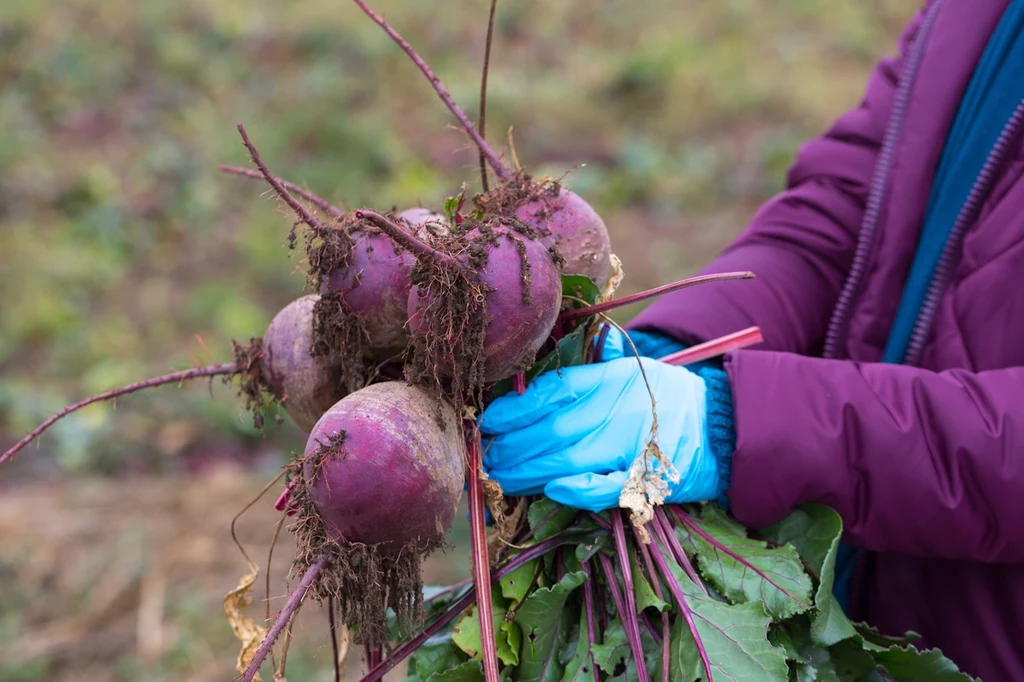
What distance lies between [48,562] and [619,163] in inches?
194

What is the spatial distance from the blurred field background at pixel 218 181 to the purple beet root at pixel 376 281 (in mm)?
2355

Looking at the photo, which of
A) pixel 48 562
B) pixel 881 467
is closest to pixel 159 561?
pixel 48 562

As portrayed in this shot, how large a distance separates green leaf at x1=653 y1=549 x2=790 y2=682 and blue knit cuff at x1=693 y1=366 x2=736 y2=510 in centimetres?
20

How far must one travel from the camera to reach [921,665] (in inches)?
52.1

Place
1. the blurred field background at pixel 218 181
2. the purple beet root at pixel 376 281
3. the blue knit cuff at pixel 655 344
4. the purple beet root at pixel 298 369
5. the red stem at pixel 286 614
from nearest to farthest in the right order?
the red stem at pixel 286 614, the purple beet root at pixel 376 281, the purple beet root at pixel 298 369, the blue knit cuff at pixel 655 344, the blurred field background at pixel 218 181

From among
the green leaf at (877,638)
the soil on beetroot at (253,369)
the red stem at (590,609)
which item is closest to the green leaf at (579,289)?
the red stem at (590,609)

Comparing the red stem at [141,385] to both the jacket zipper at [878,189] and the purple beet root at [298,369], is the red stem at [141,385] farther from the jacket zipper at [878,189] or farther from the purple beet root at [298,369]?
the jacket zipper at [878,189]

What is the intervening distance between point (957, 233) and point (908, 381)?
0.34 meters

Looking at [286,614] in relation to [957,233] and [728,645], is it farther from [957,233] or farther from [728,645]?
[957,233]

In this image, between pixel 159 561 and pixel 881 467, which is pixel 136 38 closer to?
pixel 159 561

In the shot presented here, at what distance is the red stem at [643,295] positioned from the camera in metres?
1.32

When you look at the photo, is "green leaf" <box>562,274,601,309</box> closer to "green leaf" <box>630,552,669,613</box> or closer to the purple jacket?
the purple jacket

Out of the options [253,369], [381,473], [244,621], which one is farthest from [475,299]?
[244,621]

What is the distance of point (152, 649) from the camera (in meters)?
3.48
